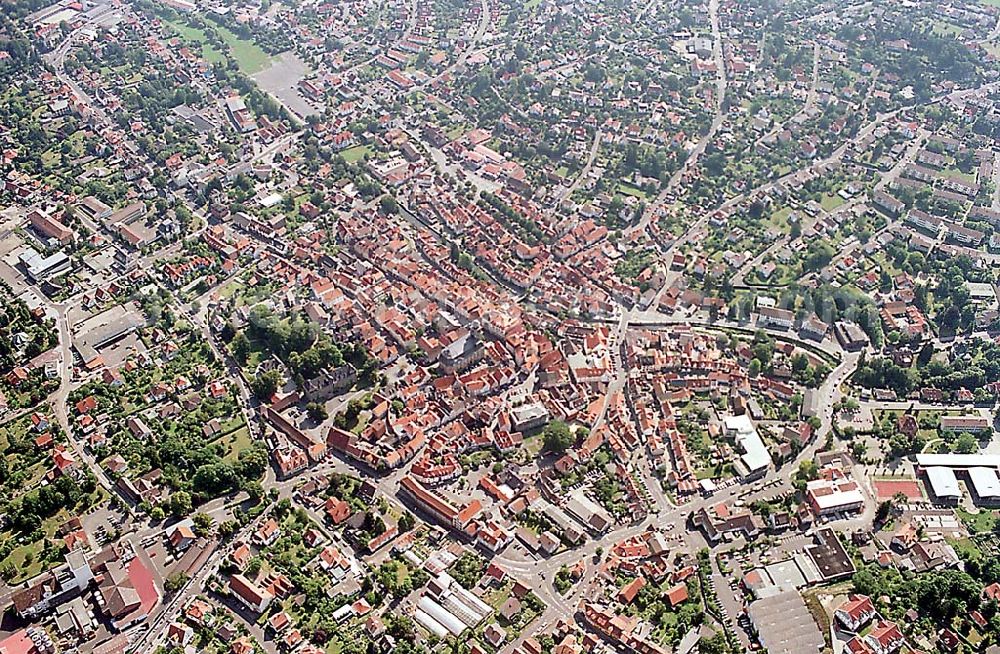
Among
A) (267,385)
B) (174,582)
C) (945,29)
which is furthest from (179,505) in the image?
(945,29)

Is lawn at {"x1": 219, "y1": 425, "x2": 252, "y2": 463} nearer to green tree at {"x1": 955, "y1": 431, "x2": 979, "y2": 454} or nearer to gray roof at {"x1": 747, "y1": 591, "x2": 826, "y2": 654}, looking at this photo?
gray roof at {"x1": 747, "y1": 591, "x2": 826, "y2": 654}

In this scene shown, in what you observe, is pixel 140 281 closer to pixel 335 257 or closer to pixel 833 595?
pixel 335 257

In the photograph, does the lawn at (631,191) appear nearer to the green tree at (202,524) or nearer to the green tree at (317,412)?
the green tree at (317,412)

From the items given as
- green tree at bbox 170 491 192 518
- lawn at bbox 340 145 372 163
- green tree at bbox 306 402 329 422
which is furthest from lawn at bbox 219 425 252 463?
lawn at bbox 340 145 372 163

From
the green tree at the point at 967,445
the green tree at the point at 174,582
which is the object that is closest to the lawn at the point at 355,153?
the green tree at the point at 174,582

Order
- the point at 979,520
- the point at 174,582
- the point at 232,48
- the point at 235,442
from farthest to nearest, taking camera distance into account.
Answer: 1. the point at 232,48
2. the point at 235,442
3. the point at 979,520
4. the point at 174,582

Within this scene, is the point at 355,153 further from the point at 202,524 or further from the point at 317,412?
the point at 202,524

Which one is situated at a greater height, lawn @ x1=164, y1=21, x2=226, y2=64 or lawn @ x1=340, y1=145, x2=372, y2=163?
lawn @ x1=164, y1=21, x2=226, y2=64

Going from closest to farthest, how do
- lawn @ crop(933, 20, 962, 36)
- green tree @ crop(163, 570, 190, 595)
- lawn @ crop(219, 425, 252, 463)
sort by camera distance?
1. green tree @ crop(163, 570, 190, 595)
2. lawn @ crop(219, 425, 252, 463)
3. lawn @ crop(933, 20, 962, 36)

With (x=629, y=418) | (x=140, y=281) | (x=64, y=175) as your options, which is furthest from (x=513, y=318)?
(x=64, y=175)
